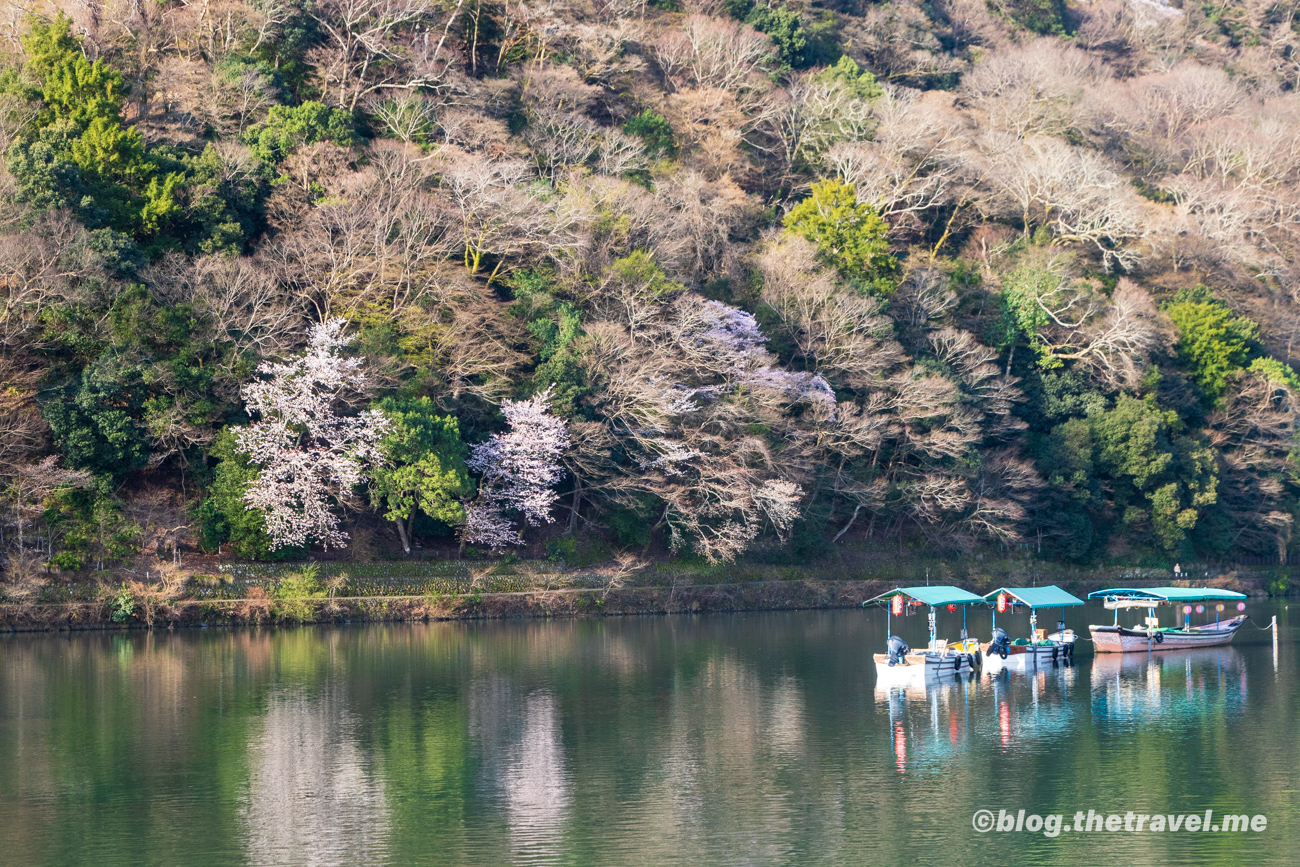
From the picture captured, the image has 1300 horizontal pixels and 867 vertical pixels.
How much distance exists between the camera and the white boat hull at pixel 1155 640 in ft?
143

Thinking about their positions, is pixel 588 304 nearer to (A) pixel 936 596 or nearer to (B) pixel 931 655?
(A) pixel 936 596

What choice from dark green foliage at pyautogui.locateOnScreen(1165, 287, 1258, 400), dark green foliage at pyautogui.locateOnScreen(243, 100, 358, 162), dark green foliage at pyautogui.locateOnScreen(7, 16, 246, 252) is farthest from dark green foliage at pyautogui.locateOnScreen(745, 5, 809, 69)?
dark green foliage at pyautogui.locateOnScreen(7, 16, 246, 252)

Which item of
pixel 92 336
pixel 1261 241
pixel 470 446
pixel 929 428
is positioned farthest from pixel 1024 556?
pixel 92 336

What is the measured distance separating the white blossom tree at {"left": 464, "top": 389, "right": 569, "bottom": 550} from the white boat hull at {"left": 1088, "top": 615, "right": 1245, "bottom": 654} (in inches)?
808

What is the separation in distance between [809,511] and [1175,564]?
72.2ft

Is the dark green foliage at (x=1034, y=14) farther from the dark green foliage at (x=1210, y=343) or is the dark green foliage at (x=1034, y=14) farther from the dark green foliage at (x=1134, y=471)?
the dark green foliage at (x=1134, y=471)

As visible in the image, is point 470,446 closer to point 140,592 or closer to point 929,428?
point 140,592

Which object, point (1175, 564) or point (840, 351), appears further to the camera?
point (1175, 564)

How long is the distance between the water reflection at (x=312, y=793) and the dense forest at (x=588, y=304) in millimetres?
18249

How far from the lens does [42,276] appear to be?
4459 cm

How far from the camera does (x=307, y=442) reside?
48.1m

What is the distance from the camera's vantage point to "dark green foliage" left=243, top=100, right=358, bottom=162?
5612cm

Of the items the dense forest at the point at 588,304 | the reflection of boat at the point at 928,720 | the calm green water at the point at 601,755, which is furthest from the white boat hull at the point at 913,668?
the dense forest at the point at 588,304

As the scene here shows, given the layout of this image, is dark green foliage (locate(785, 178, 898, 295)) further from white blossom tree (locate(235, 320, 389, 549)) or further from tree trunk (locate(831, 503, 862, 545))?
white blossom tree (locate(235, 320, 389, 549))
